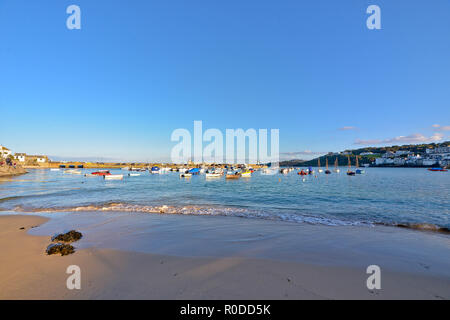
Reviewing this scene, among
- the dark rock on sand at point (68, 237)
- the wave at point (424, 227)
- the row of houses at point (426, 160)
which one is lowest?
the wave at point (424, 227)

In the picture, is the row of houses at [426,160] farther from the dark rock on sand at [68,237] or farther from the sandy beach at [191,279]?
the dark rock on sand at [68,237]

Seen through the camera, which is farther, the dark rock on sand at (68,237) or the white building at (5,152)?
the white building at (5,152)

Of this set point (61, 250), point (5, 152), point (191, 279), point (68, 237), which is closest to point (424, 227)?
point (191, 279)

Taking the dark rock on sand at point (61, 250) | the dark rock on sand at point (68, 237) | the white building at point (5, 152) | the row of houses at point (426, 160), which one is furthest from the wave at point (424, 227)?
the row of houses at point (426, 160)

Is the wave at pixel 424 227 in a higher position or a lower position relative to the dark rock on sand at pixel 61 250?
lower

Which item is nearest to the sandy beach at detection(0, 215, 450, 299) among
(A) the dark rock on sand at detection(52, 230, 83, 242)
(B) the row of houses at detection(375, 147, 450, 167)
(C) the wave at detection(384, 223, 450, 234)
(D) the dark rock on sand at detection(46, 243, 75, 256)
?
(D) the dark rock on sand at detection(46, 243, 75, 256)

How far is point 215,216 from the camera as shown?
43.2ft

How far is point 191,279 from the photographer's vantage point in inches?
188

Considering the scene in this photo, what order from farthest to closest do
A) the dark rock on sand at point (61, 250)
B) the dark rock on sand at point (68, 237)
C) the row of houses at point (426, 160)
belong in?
the row of houses at point (426, 160) < the dark rock on sand at point (68, 237) < the dark rock on sand at point (61, 250)

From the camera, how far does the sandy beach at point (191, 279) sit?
4188 mm

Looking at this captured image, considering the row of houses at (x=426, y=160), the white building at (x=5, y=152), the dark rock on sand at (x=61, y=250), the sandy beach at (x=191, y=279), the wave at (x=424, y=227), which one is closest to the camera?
the sandy beach at (x=191, y=279)

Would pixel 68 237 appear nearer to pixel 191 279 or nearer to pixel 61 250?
pixel 61 250

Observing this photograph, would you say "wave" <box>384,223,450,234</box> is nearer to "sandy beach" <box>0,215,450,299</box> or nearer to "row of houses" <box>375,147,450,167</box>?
"sandy beach" <box>0,215,450,299</box>

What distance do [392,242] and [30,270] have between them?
13.2 m
